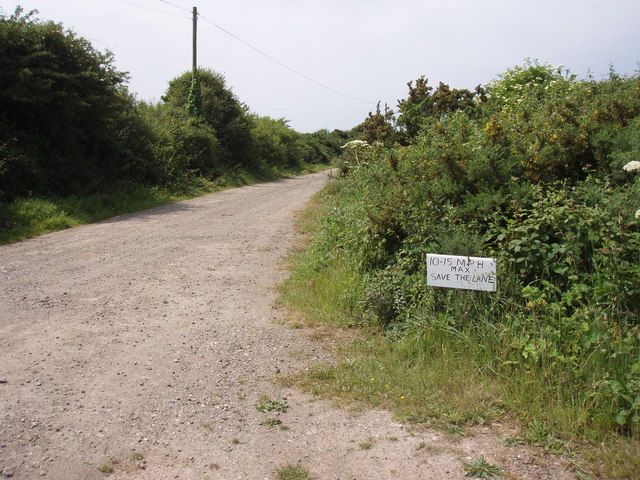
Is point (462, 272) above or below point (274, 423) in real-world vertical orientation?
above

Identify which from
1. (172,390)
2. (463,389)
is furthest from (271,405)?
(463,389)

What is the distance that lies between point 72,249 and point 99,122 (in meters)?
7.23

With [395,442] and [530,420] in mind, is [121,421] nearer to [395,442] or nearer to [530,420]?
[395,442]

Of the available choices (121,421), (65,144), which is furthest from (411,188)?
(65,144)

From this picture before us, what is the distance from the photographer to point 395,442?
11.6 feet

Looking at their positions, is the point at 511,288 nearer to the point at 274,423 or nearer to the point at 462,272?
the point at 462,272

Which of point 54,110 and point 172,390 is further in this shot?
point 54,110

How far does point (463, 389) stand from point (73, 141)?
1318cm

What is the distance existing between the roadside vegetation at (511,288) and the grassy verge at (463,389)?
0.01 m

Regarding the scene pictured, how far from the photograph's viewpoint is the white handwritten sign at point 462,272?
451 cm

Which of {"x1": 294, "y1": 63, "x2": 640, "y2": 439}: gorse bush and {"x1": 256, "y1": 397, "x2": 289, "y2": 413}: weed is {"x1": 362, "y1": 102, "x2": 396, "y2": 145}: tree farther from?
{"x1": 256, "y1": 397, "x2": 289, "y2": 413}: weed

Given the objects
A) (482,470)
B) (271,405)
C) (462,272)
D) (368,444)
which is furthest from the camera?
(462,272)

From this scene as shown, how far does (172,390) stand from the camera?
4285 mm

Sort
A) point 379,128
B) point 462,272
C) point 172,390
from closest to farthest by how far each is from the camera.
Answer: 1. point 172,390
2. point 462,272
3. point 379,128
